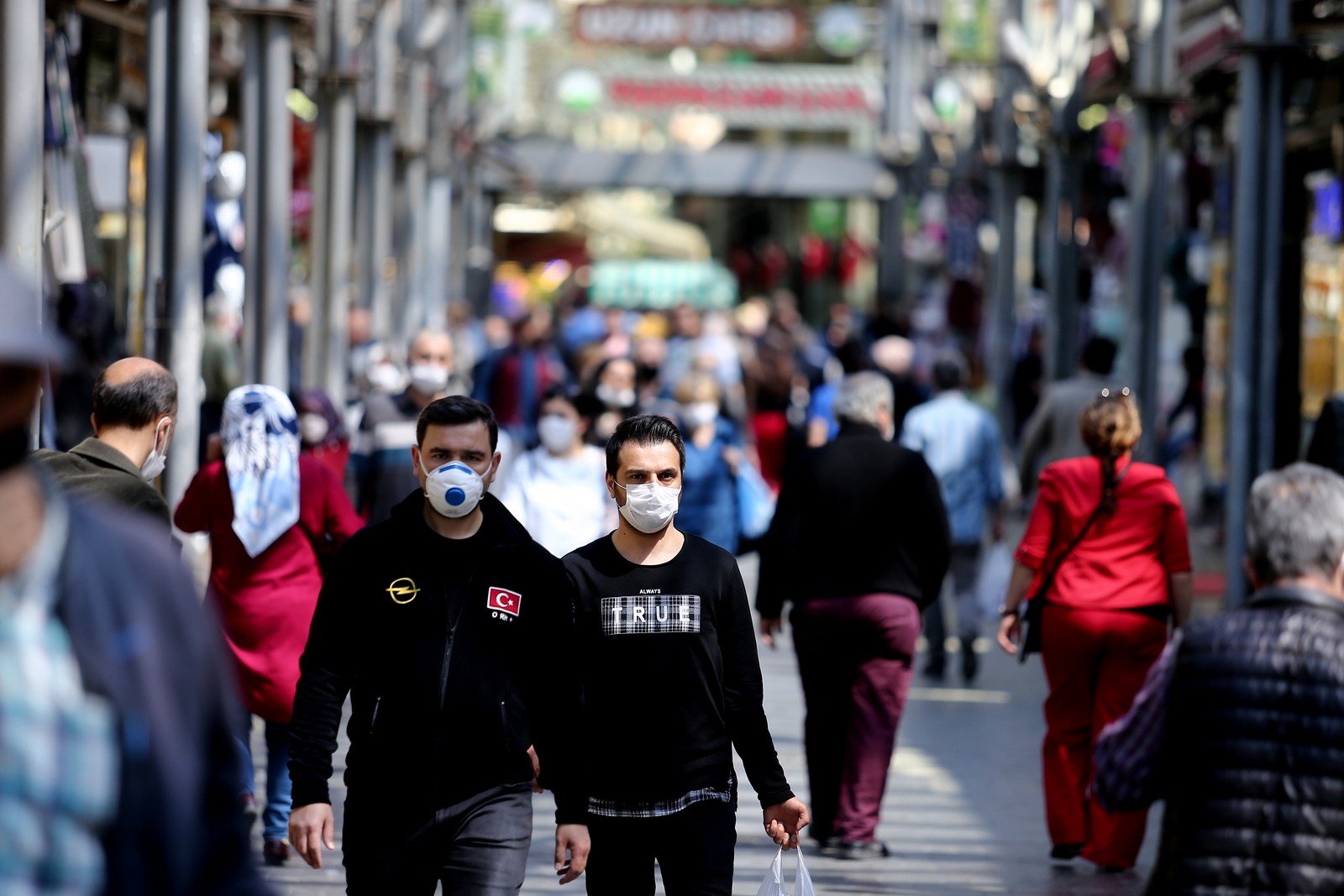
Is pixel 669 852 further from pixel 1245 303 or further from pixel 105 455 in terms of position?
pixel 1245 303

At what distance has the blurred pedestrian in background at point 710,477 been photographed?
10.7m

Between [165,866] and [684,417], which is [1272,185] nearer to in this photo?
[684,417]

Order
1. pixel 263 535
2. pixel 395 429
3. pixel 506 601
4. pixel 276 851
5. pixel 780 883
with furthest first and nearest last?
pixel 395 429 < pixel 276 851 < pixel 263 535 < pixel 780 883 < pixel 506 601

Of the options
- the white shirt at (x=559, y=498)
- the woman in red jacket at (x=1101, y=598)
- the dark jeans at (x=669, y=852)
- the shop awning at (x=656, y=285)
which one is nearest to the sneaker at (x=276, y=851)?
the white shirt at (x=559, y=498)

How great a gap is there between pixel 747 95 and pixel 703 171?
2189 millimetres

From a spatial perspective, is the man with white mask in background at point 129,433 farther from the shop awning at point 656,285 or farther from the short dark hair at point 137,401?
the shop awning at point 656,285

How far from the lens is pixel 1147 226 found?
14.6 meters

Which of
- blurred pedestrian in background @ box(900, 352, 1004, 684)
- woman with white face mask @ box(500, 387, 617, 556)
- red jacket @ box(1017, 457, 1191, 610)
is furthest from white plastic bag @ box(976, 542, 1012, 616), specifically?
red jacket @ box(1017, 457, 1191, 610)

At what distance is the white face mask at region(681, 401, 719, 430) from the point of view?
38.1 ft

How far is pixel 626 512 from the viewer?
17.4ft

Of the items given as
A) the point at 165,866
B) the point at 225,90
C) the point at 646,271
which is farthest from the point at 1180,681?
the point at 646,271

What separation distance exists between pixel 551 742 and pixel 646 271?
42.5 metres

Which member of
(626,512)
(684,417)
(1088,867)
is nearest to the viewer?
(626,512)

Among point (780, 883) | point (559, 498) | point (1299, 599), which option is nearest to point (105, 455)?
point (780, 883)
